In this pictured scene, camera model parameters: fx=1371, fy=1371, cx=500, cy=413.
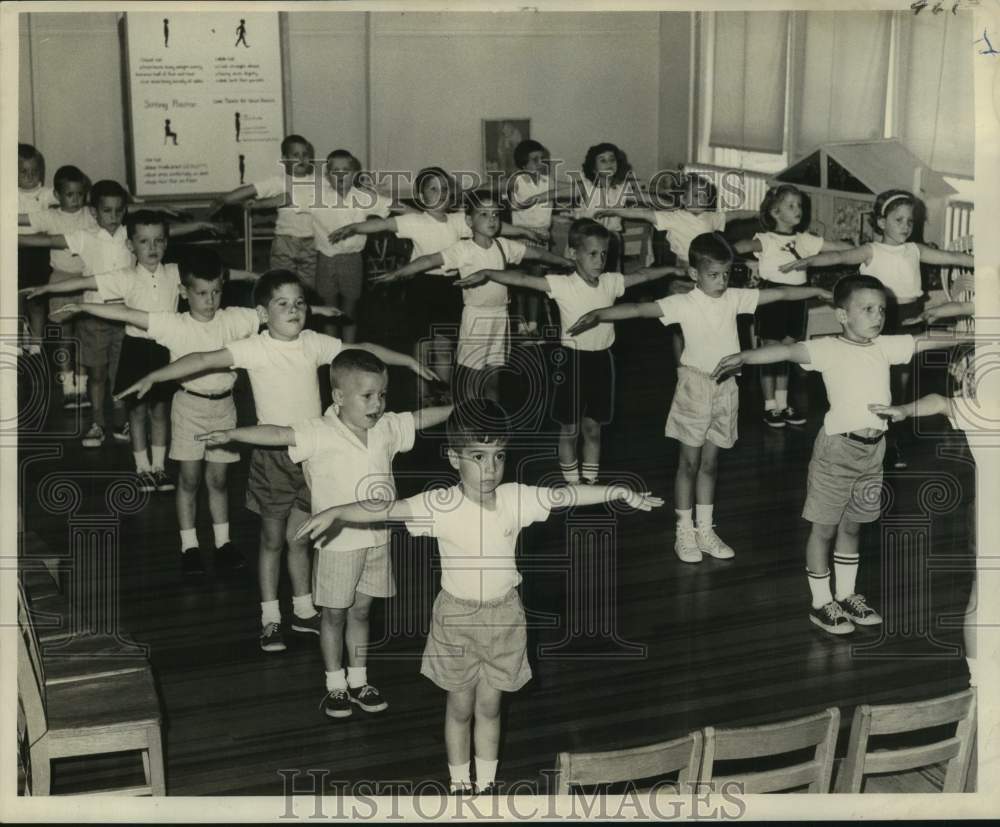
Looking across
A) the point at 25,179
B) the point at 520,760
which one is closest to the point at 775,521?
the point at 520,760

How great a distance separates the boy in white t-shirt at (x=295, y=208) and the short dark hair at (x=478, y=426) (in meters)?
4.38

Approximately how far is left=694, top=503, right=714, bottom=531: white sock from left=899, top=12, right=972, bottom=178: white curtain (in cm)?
440

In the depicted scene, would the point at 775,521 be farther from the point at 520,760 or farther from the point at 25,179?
the point at 25,179

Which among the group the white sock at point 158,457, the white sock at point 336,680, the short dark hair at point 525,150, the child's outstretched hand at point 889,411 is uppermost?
the short dark hair at point 525,150

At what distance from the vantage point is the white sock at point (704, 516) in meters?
5.51

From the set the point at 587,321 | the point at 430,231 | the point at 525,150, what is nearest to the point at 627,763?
the point at 587,321

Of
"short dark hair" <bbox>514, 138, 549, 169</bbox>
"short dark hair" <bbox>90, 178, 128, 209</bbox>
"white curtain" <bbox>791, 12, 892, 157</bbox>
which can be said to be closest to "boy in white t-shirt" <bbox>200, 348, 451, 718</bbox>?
"short dark hair" <bbox>90, 178, 128, 209</bbox>

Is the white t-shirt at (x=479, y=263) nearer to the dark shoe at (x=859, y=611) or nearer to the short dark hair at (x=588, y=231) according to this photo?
the short dark hair at (x=588, y=231)

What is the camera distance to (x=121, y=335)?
6.64m

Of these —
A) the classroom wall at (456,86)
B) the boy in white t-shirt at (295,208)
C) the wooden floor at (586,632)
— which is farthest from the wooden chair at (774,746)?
the classroom wall at (456,86)

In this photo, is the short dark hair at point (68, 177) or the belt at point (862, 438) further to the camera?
the short dark hair at point (68, 177)

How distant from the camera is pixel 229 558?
17.8 ft

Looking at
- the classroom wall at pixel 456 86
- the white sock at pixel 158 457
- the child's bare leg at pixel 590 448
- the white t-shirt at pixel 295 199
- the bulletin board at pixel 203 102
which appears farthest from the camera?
the classroom wall at pixel 456 86

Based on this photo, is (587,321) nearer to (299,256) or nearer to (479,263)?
(479,263)
